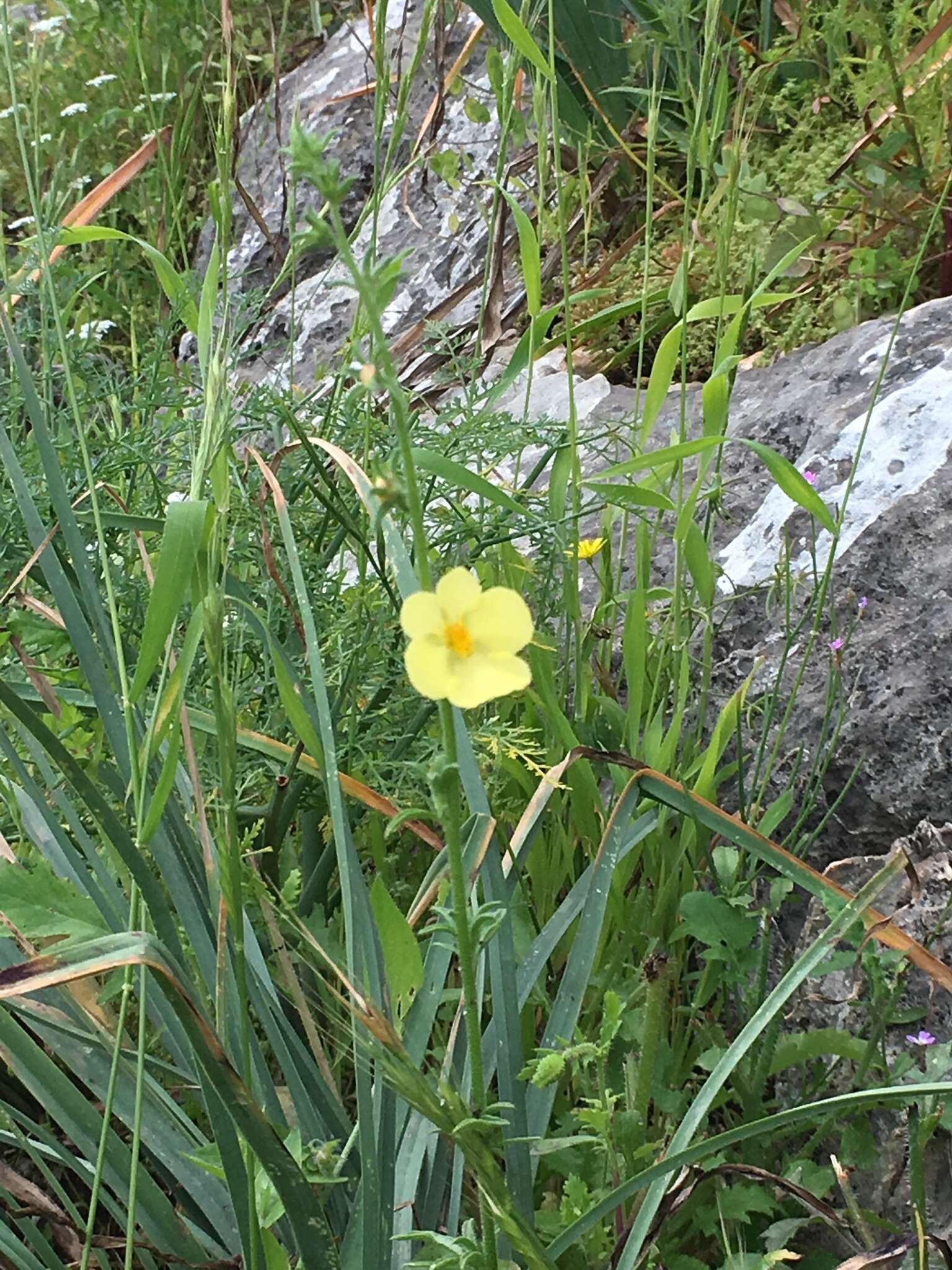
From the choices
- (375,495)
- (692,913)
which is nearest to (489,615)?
(375,495)

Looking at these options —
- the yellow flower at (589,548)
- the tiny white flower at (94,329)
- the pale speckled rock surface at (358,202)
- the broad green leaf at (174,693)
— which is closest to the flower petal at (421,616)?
the broad green leaf at (174,693)

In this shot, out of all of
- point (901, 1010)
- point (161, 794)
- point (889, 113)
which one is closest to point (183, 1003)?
point (161, 794)

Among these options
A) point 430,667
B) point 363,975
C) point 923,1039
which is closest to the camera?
point 430,667

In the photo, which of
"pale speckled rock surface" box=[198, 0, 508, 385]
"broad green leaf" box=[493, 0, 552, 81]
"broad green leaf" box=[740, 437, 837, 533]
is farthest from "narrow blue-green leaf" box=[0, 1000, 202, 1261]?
"pale speckled rock surface" box=[198, 0, 508, 385]

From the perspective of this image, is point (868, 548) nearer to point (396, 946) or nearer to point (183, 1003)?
point (396, 946)

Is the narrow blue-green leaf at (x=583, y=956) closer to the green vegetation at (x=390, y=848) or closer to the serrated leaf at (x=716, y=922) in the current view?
the green vegetation at (x=390, y=848)

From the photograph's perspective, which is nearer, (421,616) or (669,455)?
(421,616)

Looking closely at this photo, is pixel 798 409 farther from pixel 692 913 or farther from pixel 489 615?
pixel 489 615
